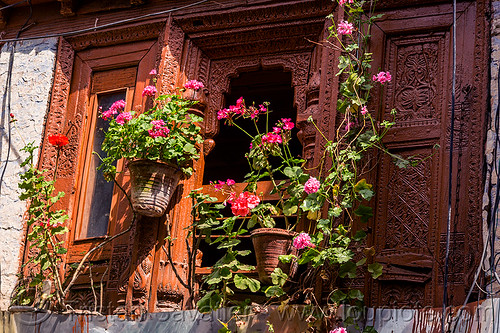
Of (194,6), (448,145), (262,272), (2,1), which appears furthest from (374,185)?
(2,1)

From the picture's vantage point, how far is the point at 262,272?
250 inches

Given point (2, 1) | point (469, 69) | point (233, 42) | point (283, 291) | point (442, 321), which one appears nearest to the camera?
point (442, 321)

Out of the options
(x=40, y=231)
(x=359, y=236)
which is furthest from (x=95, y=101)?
(x=359, y=236)

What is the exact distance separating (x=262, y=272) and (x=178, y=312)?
0.65 meters

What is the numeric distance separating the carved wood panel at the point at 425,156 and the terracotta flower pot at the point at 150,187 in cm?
148

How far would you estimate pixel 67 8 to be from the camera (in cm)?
805

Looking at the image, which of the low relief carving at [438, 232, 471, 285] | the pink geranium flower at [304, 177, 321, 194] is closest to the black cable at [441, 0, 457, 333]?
the low relief carving at [438, 232, 471, 285]

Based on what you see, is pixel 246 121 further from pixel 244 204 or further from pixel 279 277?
pixel 279 277

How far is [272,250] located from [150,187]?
1.05 metres

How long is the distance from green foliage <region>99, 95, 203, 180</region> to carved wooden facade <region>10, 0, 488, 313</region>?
261 mm

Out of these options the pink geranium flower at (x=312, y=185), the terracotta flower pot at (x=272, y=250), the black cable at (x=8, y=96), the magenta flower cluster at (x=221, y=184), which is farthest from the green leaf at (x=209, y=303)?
the black cable at (x=8, y=96)

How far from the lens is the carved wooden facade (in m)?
6.37

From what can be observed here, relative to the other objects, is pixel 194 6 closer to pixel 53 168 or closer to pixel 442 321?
pixel 53 168

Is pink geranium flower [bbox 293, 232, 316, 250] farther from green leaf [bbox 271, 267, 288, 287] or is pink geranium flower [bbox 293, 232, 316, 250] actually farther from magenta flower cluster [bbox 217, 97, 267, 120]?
magenta flower cluster [bbox 217, 97, 267, 120]
